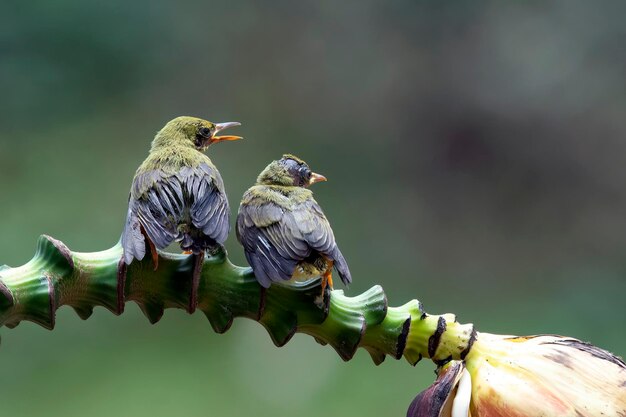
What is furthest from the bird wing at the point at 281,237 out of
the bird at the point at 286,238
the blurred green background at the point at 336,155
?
the blurred green background at the point at 336,155

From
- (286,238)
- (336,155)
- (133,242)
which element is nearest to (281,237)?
(286,238)

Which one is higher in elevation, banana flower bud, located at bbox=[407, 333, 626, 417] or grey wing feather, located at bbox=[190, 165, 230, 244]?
grey wing feather, located at bbox=[190, 165, 230, 244]

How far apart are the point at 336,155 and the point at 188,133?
3.92 ft

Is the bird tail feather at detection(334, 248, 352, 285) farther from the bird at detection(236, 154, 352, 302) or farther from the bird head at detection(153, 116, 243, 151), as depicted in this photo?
the bird head at detection(153, 116, 243, 151)

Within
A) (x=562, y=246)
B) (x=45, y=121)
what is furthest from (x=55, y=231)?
(x=562, y=246)

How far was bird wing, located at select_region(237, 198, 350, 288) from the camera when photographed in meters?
0.52

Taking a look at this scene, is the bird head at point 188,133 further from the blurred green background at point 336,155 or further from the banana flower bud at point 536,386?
the blurred green background at point 336,155

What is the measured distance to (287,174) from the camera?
72 cm

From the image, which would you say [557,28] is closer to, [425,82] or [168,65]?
[425,82]

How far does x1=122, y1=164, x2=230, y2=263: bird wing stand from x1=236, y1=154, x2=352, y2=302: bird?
2 cm

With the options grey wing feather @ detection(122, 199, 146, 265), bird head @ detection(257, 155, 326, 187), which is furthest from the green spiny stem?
bird head @ detection(257, 155, 326, 187)

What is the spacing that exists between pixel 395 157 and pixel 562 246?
1.25 ft

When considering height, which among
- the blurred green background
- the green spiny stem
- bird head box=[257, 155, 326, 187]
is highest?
the blurred green background

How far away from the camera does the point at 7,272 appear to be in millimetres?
Answer: 458
